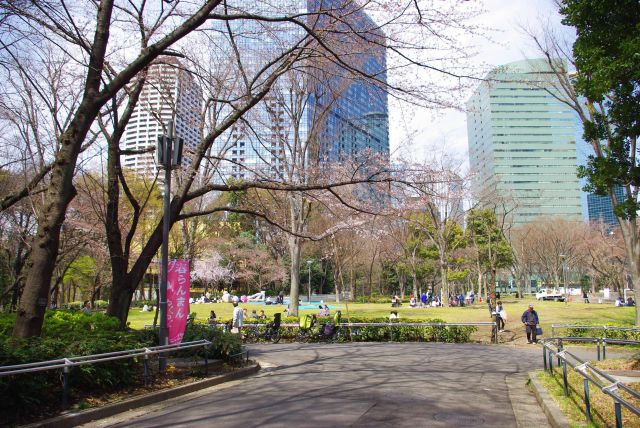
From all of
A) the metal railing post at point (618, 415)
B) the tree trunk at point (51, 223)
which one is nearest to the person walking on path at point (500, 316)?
the metal railing post at point (618, 415)

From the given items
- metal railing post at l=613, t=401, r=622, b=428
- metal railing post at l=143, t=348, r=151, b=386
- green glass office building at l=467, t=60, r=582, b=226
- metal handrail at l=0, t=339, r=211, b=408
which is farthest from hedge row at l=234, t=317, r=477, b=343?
metal railing post at l=613, t=401, r=622, b=428

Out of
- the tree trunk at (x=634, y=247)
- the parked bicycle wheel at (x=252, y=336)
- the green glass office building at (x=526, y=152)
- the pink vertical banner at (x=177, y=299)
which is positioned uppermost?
the green glass office building at (x=526, y=152)

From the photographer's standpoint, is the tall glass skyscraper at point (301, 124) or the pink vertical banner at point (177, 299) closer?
the pink vertical banner at point (177, 299)

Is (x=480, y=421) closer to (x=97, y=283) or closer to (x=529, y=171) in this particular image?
(x=97, y=283)

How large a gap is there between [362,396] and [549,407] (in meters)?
2.75

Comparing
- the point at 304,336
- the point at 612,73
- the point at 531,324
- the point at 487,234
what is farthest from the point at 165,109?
the point at 487,234

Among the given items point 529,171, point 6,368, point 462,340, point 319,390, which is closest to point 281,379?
point 319,390

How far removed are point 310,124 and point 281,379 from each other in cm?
1460

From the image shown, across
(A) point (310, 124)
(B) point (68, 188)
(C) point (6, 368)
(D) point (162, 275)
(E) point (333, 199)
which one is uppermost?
(A) point (310, 124)

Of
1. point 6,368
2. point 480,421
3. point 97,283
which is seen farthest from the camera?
point 97,283

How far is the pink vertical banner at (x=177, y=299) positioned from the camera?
9656 millimetres

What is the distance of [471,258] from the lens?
2019 inches

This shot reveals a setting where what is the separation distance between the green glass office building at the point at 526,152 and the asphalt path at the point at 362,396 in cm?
1836

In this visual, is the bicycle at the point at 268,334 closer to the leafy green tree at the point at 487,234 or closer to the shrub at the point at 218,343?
the shrub at the point at 218,343
